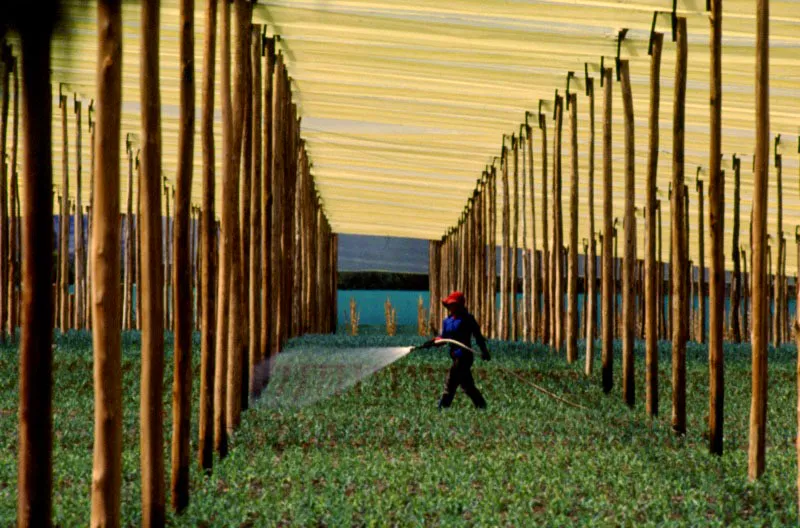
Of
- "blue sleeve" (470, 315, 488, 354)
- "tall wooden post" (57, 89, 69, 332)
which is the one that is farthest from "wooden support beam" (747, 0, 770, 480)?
"tall wooden post" (57, 89, 69, 332)

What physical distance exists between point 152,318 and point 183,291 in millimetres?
1003

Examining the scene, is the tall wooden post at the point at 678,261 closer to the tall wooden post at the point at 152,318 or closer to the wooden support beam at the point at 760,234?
the wooden support beam at the point at 760,234

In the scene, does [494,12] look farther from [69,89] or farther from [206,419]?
[69,89]

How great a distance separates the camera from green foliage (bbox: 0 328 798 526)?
6.72m

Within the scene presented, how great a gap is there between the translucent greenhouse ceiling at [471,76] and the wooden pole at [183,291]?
0.99 metres

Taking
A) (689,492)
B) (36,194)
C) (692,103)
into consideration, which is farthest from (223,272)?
(692,103)

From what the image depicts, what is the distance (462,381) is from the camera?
1238 cm

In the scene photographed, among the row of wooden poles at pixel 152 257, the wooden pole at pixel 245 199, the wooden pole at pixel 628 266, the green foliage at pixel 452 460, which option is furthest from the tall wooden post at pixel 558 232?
the wooden pole at pixel 245 199

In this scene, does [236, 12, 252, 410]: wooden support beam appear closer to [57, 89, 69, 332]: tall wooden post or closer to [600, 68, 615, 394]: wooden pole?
[600, 68, 615, 394]: wooden pole

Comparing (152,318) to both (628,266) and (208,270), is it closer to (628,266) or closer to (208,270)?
(208,270)

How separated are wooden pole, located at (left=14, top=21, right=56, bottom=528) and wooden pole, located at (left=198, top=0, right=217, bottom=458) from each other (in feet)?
16.6

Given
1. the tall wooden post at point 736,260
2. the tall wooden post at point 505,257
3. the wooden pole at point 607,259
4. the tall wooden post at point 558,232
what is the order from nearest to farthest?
1. the wooden pole at point 607,259
2. the tall wooden post at point 558,232
3. the tall wooden post at point 736,260
4. the tall wooden post at point 505,257

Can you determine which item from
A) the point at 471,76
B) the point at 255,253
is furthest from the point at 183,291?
the point at 471,76

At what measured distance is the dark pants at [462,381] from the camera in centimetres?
1236
